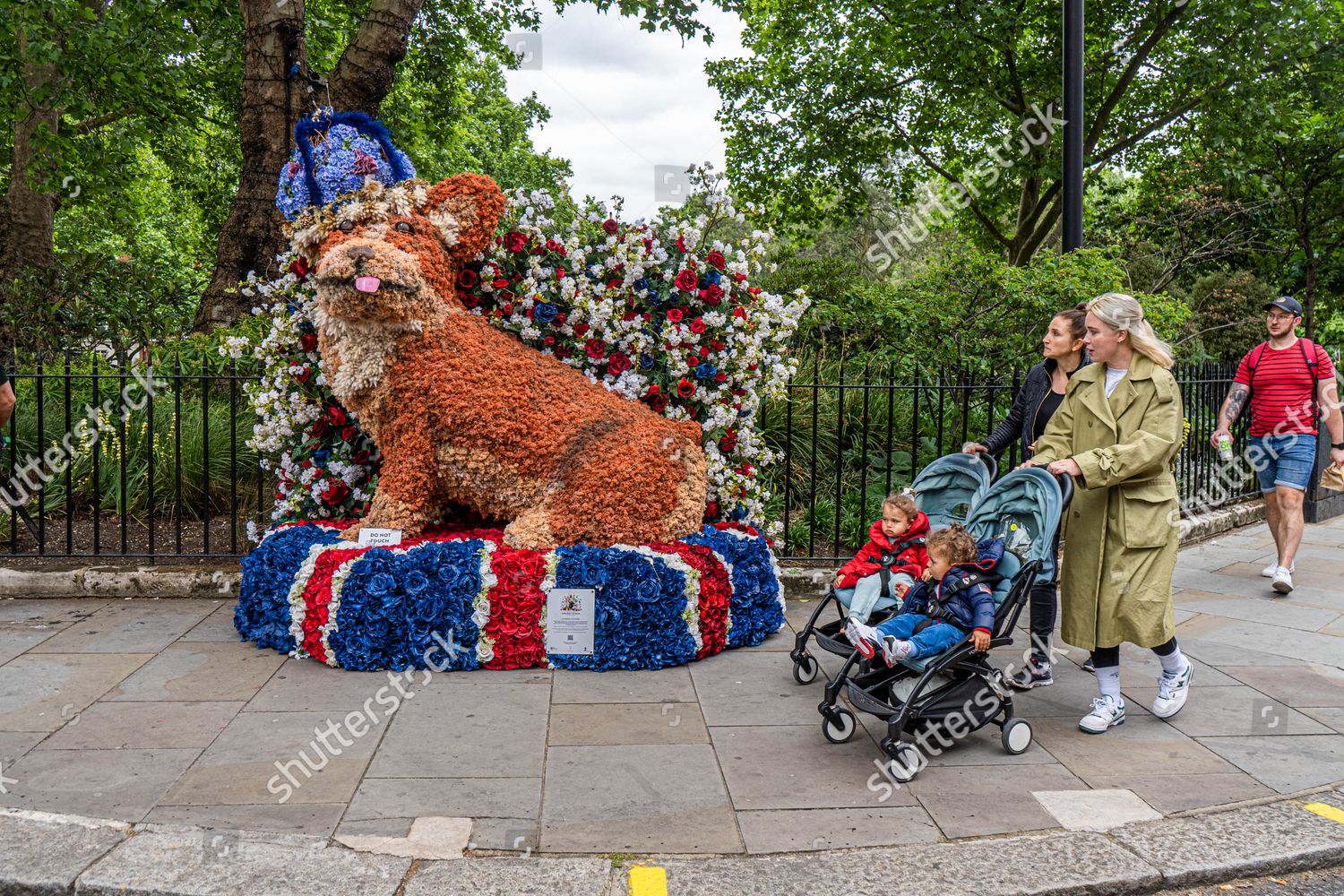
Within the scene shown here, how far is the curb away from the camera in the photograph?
2.99m

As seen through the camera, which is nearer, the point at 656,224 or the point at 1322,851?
the point at 1322,851

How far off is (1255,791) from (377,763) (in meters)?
3.49

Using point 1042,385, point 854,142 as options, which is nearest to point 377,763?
point 1042,385

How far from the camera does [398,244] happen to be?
513 centimetres

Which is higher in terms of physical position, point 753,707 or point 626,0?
point 626,0

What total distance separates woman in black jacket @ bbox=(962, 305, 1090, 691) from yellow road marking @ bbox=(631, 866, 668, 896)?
2590 mm

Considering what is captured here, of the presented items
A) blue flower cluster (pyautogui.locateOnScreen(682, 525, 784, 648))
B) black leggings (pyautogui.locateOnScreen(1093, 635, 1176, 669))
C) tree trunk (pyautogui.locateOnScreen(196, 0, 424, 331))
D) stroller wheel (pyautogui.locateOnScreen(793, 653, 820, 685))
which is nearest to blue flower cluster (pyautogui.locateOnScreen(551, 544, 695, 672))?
blue flower cluster (pyautogui.locateOnScreen(682, 525, 784, 648))

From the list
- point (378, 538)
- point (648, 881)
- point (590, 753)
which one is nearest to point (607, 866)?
point (648, 881)

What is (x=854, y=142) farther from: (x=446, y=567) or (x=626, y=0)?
(x=446, y=567)

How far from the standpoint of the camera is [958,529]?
4242 mm

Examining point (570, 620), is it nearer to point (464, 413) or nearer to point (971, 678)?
point (464, 413)

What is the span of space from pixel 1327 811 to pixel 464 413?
4214 millimetres

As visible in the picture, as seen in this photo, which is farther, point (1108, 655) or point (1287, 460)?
point (1287, 460)

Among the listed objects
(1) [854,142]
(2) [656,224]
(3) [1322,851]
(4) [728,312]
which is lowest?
(3) [1322,851]
